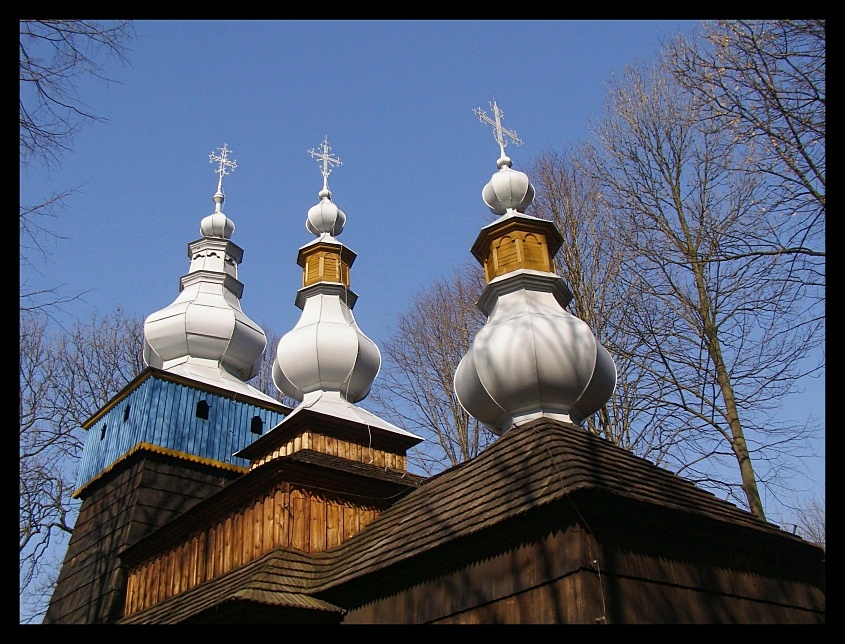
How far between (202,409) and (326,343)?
287 centimetres

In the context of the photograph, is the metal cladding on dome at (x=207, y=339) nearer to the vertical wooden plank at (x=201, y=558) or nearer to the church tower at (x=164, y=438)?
the church tower at (x=164, y=438)

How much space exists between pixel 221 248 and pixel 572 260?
787cm

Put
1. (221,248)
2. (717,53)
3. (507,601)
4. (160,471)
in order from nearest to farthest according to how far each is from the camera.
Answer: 1. (507,601)
2. (717,53)
3. (160,471)
4. (221,248)

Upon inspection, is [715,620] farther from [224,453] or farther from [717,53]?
[224,453]

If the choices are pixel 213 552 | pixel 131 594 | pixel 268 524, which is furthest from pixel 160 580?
pixel 268 524

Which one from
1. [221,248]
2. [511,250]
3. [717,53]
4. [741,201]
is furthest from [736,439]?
[221,248]

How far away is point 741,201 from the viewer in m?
11.0

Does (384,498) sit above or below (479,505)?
above

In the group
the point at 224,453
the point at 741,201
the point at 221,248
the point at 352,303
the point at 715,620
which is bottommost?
the point at 715,620

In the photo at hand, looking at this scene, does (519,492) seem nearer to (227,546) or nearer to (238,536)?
(238,536)

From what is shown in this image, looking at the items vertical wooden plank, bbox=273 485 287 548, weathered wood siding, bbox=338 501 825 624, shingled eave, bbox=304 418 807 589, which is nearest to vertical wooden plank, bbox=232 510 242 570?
vertical wooden plank, bbox=273 485 287 548

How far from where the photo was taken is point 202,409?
1495cm

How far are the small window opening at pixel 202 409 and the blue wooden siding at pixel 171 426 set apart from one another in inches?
2.9

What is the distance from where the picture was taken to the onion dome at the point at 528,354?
33.7 ft
